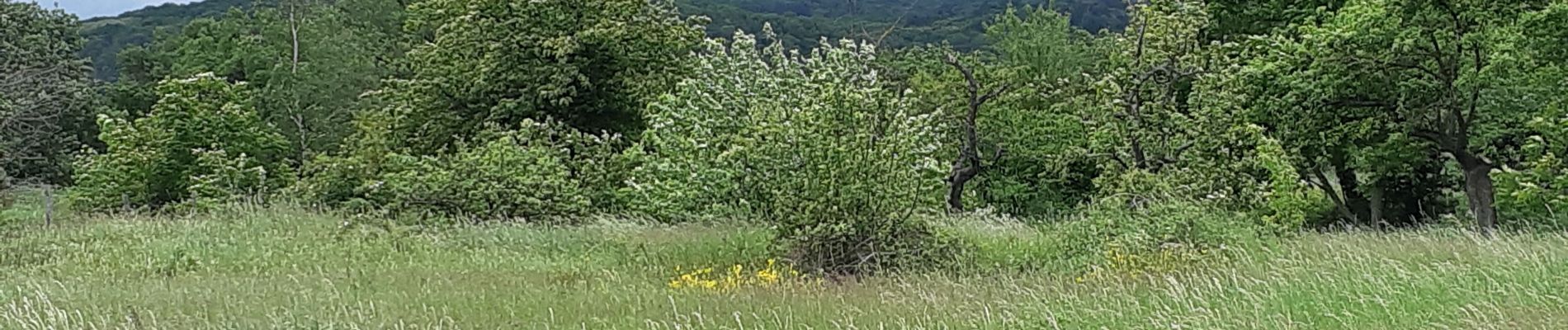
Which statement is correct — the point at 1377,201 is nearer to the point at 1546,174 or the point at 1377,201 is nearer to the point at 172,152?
the point at 1546,174

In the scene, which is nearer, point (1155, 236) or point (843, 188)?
point (1155, 236)

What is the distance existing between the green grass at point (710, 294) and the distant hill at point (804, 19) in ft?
106

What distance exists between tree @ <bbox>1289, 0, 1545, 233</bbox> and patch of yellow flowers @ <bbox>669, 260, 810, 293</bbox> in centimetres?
903

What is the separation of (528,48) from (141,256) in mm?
12496

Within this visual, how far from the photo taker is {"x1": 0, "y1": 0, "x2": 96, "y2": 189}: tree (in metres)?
28.1

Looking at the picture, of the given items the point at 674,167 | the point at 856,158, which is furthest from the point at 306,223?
the point at 856,158

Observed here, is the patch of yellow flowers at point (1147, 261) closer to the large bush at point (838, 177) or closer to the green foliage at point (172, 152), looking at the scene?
the large bush at point (838, 177)

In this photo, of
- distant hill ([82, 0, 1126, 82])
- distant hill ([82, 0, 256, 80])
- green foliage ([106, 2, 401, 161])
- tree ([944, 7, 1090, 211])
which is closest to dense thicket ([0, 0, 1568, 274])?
tree ([944, 7, 1090, 211])

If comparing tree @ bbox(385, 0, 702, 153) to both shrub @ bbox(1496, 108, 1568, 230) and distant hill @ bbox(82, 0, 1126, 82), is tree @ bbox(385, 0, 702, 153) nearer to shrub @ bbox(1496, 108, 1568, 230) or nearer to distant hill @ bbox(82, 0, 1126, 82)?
shrub @ bbox(1496, 108, 1568, 230)

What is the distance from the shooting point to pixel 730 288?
9.07 meters

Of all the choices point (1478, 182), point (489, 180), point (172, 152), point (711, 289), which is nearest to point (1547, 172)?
point (1478, 182)

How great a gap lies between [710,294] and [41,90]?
2387cm

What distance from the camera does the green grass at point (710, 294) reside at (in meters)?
6.51

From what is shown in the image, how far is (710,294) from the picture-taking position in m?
8.58
